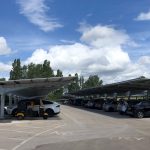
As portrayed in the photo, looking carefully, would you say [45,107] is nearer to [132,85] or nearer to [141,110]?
[141,110]

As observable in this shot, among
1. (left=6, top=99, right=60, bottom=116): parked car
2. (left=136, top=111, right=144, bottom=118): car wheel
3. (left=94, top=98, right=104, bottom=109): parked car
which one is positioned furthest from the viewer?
(left=94, top=98, right=104, bottom=109): parked car

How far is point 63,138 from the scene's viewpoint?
1948 centimetres

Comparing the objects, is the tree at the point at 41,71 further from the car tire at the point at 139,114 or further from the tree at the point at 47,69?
the car tire at the point at 139,114

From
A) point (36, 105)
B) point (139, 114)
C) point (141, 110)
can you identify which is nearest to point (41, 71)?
point (36, 105)

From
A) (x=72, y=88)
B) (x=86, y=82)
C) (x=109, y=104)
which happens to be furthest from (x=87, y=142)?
(x=86, y=82)

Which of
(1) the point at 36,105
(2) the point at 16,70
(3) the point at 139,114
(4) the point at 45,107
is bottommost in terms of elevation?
(3) the point at 139,114

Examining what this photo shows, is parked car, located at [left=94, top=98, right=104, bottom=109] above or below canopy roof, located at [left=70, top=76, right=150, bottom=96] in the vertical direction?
below

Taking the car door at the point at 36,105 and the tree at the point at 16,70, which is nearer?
the car door at the point at 36,105

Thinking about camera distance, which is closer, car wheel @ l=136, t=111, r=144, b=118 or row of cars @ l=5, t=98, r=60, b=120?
car wheel @ l=136, t=111, r=144, b=118

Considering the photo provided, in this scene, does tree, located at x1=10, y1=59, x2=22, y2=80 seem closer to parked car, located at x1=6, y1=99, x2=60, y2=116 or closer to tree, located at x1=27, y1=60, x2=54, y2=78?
tree, located at x1=27, y1=60, x2=54, y2=78

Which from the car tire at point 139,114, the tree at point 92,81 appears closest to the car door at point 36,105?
the car tire at point 139,114

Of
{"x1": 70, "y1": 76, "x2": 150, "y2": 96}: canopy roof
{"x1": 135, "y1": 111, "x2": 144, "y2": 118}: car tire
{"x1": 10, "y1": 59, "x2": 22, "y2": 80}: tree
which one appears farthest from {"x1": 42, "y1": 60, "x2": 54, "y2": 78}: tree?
{"x1": 135, "y1": 111, "x2": 144, "y2": 118}: car tire

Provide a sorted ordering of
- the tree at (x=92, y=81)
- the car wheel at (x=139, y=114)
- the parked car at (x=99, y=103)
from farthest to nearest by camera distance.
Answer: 1. the tree at (x=92, y=81)
2. the parked car at (x=99, y=103)
3. the car wheel at (x=139, y=114)

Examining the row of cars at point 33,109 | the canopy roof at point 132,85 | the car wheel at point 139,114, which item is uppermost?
the canopy roof at point 132,85
